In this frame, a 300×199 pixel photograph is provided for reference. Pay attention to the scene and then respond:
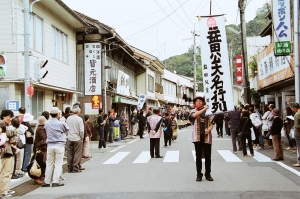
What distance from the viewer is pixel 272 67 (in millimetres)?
21438

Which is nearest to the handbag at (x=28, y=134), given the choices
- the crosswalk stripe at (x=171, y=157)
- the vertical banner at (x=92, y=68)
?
the crosswalk stripe at (x=171, y=157)

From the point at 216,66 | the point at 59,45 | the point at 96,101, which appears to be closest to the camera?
the point at 216,66

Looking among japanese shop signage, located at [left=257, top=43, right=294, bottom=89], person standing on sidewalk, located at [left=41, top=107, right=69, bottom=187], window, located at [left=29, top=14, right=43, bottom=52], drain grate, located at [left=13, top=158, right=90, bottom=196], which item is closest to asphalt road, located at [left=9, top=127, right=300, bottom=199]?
drain grate, located at [left=13, top=158, right=90, bottom=196]

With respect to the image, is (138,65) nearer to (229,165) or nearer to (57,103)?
(57,103)

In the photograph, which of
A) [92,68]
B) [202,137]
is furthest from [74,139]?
[92,68]

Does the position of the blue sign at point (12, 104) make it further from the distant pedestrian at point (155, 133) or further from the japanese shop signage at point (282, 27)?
the japanese shop signage at point (282, 27)

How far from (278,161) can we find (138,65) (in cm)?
2683

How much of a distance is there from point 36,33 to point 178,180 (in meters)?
10.4

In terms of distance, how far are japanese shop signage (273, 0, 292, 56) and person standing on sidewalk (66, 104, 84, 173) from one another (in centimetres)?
957

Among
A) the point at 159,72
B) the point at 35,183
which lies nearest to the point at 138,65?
the point at 159,72

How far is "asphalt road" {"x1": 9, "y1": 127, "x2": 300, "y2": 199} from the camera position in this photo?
25.0 ft

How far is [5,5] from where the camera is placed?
14.2m

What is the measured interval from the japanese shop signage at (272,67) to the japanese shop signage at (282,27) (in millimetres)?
854

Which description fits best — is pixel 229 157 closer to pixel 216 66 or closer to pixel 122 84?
pixel 216 66
